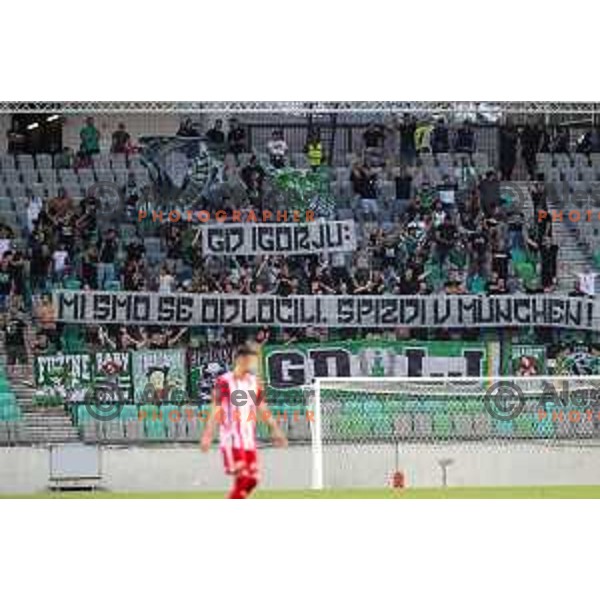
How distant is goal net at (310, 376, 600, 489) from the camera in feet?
63.6

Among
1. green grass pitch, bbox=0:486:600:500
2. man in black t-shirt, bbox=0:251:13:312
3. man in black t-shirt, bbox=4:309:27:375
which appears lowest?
green grass pitch, bbox=0:486:600:500

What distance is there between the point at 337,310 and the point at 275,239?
1.14 meters

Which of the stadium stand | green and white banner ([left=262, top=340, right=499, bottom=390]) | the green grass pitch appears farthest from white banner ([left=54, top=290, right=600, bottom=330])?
the green grass pitch

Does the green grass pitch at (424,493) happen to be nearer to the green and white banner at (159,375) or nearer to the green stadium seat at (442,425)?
the green stadium seat at (442,425)

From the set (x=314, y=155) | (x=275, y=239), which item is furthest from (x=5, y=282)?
(x=314, y=155)

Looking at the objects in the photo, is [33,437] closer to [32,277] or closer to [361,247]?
[32,277]

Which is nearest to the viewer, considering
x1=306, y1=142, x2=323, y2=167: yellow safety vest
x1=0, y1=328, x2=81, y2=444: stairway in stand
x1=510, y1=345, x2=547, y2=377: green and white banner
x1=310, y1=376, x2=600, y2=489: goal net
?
x1=310, y1=376, x2=600, y2=489: goal net

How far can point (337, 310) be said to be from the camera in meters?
22.4

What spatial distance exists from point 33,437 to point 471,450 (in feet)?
14.5

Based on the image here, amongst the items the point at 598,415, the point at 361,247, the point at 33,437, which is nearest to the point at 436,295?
the point at 361,247

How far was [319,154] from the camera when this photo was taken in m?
23.0

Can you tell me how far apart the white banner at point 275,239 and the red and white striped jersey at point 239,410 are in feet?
22.8

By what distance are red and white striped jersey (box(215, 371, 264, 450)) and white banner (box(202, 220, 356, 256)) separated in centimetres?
695

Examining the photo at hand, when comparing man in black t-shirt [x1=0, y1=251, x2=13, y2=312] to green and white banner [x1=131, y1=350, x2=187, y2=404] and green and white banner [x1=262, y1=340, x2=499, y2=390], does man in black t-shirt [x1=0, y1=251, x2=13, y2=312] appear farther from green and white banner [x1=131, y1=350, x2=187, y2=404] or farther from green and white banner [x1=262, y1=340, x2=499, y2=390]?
green and white banner [x1=262, y1=340, x2=499, y2=390]
